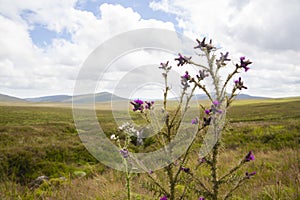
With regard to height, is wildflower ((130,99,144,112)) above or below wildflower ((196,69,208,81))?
below

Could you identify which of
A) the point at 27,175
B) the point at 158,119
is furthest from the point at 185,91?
the point at 27,175

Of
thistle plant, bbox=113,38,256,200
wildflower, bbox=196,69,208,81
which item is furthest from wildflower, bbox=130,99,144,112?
wildflower, bbox=196,69,208,81

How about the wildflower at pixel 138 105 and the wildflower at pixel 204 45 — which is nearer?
the wildflower at pixel 204 45

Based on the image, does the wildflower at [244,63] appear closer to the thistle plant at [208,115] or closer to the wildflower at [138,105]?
the thistle plant at [208,115]

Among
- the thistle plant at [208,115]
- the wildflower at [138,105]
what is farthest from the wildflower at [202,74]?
the wildflower at [138,105]

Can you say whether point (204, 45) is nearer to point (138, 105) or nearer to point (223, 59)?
point (223, 59)

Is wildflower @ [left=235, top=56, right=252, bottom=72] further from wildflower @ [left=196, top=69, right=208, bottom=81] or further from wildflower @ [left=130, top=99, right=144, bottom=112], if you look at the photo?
wildflower @ [left=130, top=99, right=144, bottom=112]

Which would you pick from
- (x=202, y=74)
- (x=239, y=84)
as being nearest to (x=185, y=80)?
(x=202, y=74)

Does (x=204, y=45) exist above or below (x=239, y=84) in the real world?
Answer: above

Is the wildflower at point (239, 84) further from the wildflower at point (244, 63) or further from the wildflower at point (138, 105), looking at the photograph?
the wildflower at point (138, 105)

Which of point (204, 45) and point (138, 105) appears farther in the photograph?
point (138, 105)

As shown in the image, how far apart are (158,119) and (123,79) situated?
2.14 feet

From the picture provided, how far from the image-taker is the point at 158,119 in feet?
9.62

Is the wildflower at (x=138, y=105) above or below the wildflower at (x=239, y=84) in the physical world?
below
